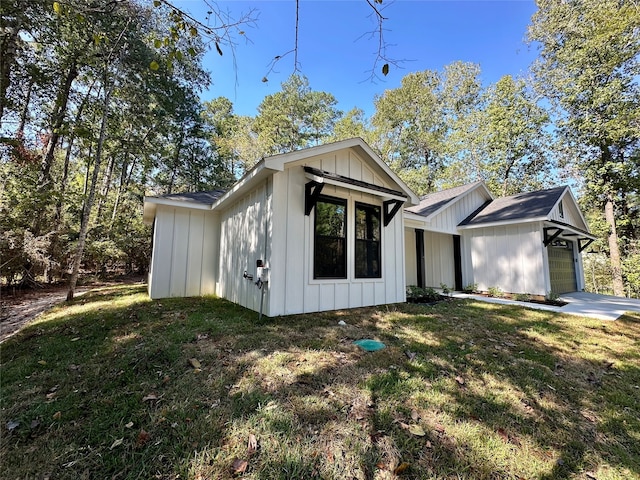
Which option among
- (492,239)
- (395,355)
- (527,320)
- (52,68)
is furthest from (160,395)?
(52,68)

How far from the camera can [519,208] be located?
9.46m

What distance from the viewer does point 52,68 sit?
8.54m

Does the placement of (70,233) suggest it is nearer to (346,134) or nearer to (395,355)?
(395,355)

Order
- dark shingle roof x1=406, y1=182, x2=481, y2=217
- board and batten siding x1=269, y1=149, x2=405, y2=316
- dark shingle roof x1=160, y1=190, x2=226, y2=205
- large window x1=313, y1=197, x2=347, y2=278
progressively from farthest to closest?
dark shingle roof x1=406, y1=182, x2=481, y2=217
dark shingle roof x1=160, y1=190, x2=226, y2=205
large window x1=313, y1=197, x2=347, y2=278
board and batten siding x1=269, y1=149, x2=405, y2=316

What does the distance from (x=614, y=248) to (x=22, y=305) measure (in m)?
22.6

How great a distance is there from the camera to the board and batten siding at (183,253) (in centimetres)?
718

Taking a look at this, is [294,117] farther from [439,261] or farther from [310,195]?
[310,195]

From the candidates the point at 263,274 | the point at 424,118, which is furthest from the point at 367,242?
the point at 424,118

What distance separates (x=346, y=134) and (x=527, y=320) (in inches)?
708

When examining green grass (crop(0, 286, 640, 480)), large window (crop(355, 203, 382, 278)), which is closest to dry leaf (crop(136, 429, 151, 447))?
green grass (crop(0, 286, 640, 480))

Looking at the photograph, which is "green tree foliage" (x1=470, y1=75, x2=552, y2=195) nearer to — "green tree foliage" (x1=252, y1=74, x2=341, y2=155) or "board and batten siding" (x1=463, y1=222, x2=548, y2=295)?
"board and batten siding" (x1=463, y1=222, x2=548, y2=295)

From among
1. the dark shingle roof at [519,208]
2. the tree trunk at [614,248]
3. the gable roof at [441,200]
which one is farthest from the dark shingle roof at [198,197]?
the tree trunk at [614,248]

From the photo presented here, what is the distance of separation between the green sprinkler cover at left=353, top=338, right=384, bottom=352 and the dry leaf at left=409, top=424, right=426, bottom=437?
1.44 meters

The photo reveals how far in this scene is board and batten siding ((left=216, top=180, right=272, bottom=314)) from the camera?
521cm
